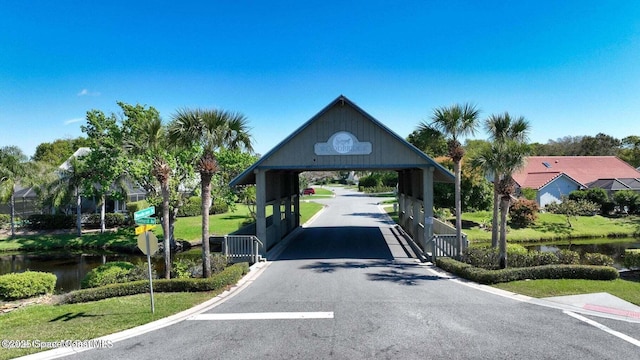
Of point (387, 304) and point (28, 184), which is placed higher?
point (28, 184)

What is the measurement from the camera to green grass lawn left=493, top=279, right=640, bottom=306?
420 inches

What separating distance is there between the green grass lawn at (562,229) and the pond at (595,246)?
1011mm

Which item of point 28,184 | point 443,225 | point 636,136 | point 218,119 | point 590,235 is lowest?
point 590,235

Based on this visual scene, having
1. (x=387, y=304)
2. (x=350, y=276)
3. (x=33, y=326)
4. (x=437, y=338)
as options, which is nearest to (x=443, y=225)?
(x=350, y=276)

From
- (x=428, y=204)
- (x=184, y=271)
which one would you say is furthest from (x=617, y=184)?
(x=184, y=271)

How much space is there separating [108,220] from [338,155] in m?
25.8

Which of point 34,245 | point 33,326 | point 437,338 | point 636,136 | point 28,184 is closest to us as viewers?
point 437,338

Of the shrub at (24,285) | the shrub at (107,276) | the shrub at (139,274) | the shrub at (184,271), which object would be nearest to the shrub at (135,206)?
the shrub at (24,285)

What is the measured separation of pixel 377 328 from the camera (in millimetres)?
8188

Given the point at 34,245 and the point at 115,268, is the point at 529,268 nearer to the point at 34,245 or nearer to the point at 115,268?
the point at 115,268

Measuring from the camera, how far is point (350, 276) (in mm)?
13344

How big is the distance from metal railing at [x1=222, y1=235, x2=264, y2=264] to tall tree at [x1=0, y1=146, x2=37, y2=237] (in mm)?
24897

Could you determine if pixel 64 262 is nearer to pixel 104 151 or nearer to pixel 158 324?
pixel 104 151

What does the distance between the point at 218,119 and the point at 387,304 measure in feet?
27.0
